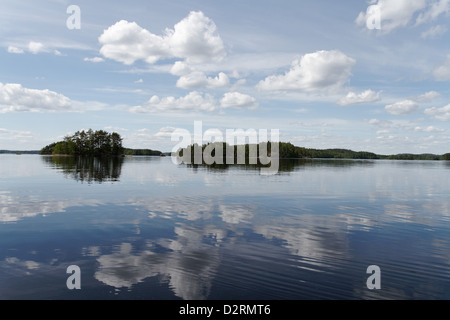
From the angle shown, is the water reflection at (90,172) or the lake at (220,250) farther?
the water reflection at (90,172)

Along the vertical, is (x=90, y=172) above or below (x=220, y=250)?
above

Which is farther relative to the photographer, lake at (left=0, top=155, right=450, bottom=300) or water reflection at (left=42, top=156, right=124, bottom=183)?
water reflection at (left=42, top=156, right=124, bottom=183)

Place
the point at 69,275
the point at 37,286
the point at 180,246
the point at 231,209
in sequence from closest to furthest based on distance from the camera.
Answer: the point at 37,286 < the point at 69,275 < the point at 180,246 < the point at 231,209

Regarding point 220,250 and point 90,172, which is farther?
point 90,172

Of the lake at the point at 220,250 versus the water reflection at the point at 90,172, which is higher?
the water reflection at the point at 90,172

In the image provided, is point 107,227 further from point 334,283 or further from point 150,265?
point 334,283

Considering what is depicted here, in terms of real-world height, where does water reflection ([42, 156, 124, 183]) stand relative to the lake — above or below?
above

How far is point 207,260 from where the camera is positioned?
52.7 feet

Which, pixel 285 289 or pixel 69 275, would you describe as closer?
pixel 285 289

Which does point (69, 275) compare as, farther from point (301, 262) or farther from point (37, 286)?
point (301, 262)

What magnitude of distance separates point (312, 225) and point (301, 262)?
904cm

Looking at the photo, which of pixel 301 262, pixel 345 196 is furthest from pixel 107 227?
pixel 345 196
